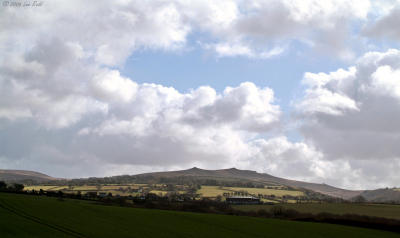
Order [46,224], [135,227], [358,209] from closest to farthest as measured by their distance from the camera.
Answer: [46,224]
[135,227]
[358,209]

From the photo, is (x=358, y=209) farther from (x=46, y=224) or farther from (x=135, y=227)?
(x=46, y=224)

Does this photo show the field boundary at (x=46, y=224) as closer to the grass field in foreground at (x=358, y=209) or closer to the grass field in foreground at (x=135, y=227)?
the grass field in foreground at (x=135, y=227)

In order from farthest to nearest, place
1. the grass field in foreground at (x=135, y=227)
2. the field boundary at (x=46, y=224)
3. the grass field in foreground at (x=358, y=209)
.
A: the grass field in foreground at (x=358, y=209), the grass field in foreground at (x=135, y=227), the field boundary at (x=46, y=224)

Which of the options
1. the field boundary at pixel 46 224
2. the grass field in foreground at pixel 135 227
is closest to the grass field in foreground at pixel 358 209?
the grass field in foreground at pixel 135 227

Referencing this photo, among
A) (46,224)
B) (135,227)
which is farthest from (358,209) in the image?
(46,224)

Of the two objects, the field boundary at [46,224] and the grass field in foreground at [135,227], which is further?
the grass field in foreground at [135,227]

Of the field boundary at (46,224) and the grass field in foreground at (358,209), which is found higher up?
the grass field in foreground at (358,209)

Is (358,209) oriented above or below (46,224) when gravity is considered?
above

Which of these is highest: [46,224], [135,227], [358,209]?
[358,209]

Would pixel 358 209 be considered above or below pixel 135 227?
above

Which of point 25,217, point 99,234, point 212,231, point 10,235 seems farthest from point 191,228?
point 10,235

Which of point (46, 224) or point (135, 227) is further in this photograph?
point (135, 227)

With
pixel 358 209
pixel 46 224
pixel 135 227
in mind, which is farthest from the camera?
pixel 358 209

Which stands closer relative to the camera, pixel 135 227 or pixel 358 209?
pixel 135 227
